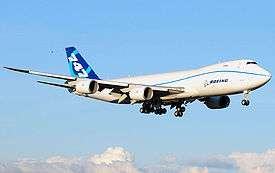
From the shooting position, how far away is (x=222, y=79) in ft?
294

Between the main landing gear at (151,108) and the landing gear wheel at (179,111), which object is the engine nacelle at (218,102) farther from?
the main landing gear at (151,108)

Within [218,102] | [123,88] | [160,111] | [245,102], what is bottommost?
[160,111]

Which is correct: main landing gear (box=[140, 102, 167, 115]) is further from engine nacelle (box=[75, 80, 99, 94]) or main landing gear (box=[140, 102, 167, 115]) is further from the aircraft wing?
engine nacelle (box=[75, 80, 99, 94])

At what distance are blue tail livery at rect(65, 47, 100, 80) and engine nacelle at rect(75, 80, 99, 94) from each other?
1321 centimetres

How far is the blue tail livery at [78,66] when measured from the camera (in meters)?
108

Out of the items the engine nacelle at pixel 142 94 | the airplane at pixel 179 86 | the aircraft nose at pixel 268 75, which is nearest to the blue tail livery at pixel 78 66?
the airplane at pixel 179 86

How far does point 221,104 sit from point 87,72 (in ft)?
63.2

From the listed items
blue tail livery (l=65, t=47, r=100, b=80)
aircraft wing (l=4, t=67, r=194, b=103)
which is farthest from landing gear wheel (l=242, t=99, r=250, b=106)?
blue tail livery (l=65, t=47, r=100, b=80)

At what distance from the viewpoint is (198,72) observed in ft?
303

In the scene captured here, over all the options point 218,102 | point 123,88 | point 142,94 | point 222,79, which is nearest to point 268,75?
point 222,79

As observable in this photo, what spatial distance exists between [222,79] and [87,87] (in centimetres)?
1506

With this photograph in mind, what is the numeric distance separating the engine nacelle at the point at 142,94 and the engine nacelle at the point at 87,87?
4.22 m

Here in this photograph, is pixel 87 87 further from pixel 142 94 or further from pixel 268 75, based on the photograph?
pixel 268 75

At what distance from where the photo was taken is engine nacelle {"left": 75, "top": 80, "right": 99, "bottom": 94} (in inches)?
3649
